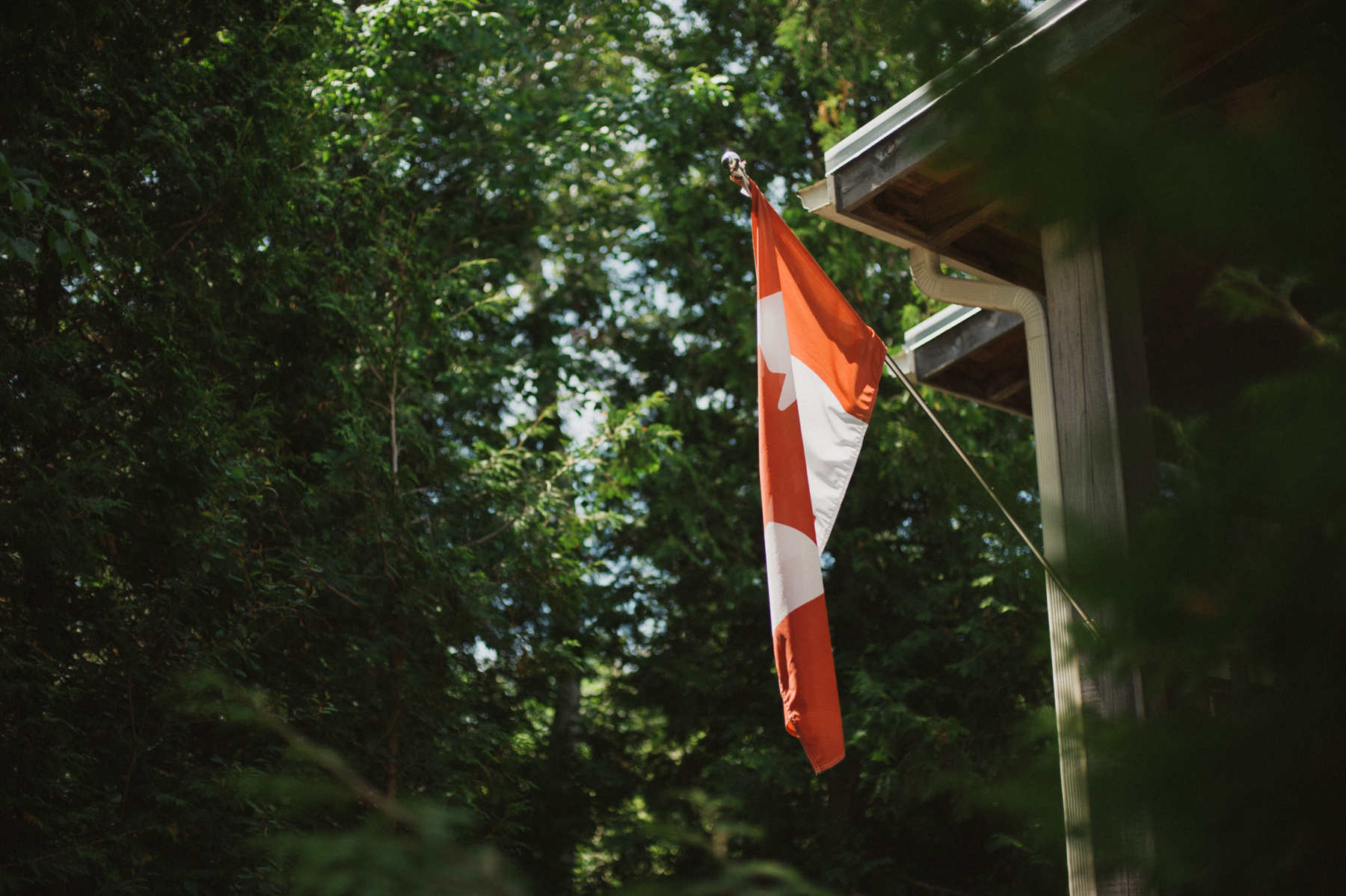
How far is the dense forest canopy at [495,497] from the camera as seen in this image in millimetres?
1004

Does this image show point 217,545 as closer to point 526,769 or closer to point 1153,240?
point 526,769

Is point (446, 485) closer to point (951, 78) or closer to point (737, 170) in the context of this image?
point (737, 170)

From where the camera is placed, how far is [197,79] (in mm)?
5578

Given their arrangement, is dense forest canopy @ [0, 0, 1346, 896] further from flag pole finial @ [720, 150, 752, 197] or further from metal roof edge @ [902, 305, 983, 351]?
flag pole finial @ [720, 150, 752, 197]

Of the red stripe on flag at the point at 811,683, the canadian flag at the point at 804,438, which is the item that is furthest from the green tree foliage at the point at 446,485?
the canadian flag at the point at 804,438

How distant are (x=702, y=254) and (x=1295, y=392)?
372 inches

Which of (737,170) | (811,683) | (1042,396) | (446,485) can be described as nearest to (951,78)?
(811,683)

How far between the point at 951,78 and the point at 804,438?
→ 2517 millimetres

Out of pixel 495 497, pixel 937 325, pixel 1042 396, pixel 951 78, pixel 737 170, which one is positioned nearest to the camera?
pixel 951 78

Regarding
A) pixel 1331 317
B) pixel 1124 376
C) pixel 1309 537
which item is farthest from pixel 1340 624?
pixel 1124 376

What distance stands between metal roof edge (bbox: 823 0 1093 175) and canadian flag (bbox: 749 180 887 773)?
386mm

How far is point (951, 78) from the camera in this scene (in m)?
1.01

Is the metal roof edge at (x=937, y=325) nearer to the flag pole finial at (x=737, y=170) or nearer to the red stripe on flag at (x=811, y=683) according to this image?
the flag pole finial at (x=737, y=170)

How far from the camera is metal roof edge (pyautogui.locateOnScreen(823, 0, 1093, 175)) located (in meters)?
1.01
